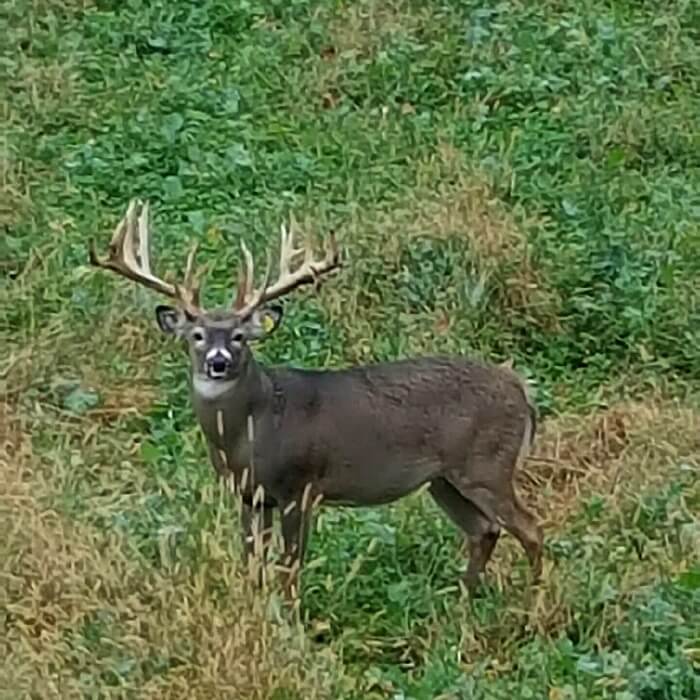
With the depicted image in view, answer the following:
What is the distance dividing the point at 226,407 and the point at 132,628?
4.22ft

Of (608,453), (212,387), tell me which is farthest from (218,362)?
(608,453)

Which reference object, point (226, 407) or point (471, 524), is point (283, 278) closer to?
point (226, 407)

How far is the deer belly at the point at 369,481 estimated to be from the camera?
25.9 ft

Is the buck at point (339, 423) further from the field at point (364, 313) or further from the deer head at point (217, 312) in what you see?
the field at point (364, 313)

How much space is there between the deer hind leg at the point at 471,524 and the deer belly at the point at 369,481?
0.47 feet

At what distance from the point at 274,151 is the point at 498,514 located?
4.56 meters

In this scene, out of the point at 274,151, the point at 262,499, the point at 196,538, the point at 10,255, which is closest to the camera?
the point at 196,538

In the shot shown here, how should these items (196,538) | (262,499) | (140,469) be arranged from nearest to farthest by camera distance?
1. (196,538)
2. (262,499)
3. (140,469)

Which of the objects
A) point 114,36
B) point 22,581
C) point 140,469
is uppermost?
point 22,581

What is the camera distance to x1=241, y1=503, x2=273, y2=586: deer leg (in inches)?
267

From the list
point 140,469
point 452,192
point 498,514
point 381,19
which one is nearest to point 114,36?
point 381,19

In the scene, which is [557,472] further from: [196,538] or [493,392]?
→ [196,538]

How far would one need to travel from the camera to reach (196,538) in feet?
23.0

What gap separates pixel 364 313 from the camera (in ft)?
33.3
